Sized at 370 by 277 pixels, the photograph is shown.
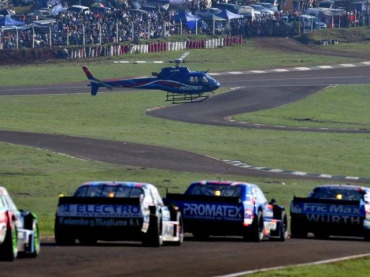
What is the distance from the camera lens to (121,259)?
1888cm

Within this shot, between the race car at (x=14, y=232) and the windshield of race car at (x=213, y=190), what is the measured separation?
271 inches

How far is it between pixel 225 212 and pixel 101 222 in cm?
379

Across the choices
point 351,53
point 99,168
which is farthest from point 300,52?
point 99,168

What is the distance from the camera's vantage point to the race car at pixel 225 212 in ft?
79.3

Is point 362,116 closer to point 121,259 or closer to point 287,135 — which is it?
point 287,135

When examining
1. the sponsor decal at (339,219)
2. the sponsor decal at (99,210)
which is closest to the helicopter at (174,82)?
the sponsor decal at (339,219)

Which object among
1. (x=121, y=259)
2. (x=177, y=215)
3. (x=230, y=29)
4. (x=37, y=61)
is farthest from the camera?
(x=230, y=29)

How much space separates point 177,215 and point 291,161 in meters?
29.3

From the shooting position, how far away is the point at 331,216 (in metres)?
27.0

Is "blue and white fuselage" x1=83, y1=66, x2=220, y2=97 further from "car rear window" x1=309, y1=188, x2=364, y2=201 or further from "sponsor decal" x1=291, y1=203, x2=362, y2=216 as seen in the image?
"sponsor decal" x1=291, y1=203, x2=362, y2=216

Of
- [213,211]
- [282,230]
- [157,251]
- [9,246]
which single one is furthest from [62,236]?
[282,230]

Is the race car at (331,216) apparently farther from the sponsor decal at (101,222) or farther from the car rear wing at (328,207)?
the sponsor decal at (101,222)

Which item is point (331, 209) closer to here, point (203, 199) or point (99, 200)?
point (203, 199)

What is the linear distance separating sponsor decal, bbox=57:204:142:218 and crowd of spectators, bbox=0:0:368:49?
8004 cm
